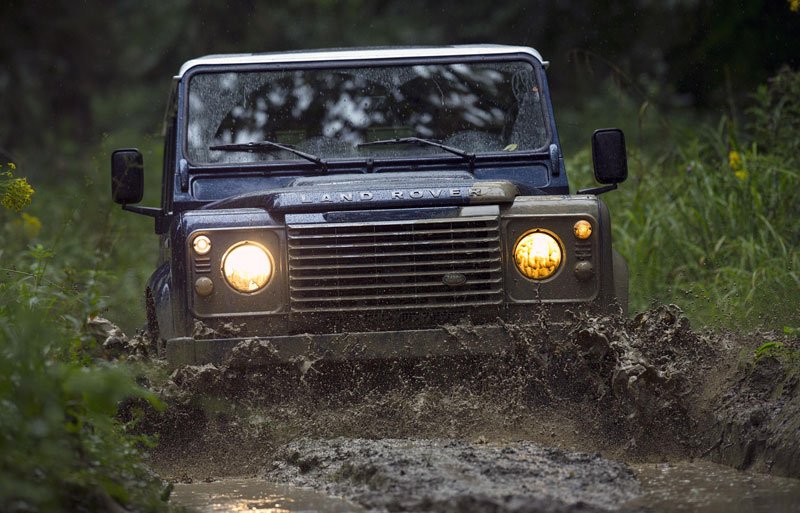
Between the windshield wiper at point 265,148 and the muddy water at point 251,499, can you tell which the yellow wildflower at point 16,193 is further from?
the muddy water at point 251,499

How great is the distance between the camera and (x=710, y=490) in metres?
4.43

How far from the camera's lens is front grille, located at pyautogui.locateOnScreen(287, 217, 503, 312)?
5.18 metres

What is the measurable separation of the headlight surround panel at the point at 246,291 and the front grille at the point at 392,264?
66mm

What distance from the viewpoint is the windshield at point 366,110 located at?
624cm

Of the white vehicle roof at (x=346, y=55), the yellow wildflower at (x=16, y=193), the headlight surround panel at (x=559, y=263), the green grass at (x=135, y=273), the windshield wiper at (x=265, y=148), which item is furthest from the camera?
the white vehicle roof at (x=346, y=55)

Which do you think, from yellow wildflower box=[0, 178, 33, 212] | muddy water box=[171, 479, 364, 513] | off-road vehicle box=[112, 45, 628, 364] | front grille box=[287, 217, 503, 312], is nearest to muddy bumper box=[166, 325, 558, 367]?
off-road vehicle box=[112, 45, 628, 364]

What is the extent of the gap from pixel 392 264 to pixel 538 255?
2.10 ft

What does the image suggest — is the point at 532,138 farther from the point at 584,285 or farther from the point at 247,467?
the point at 247,467

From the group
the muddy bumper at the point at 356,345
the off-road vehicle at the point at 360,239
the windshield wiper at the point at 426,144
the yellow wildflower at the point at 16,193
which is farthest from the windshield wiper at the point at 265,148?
the muddy bumper at the point at 356,345

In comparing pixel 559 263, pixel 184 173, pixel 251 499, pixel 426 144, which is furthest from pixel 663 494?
pixel 184 173

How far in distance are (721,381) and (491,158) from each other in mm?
1613

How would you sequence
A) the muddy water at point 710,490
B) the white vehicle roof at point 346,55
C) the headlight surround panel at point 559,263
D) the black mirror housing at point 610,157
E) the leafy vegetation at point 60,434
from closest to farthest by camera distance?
the leafy vegetation at point 60,434, the muddy water at point 710,490, the headlight surround panel at point 559,263, the black mirror housing at point 610,157, the white vehicle roof at point 346,55

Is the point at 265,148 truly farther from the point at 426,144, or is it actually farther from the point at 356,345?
the point at 356,345

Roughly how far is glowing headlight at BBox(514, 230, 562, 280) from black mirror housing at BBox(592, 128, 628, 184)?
3.32 feet
